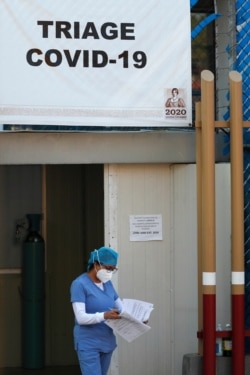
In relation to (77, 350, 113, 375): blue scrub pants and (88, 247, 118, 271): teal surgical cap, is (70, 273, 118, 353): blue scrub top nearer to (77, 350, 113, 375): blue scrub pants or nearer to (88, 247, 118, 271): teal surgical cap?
(77, 350, 113, 375): blue scrub pants

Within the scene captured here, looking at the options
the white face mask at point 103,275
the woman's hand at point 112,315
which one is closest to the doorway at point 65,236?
the white face mask at point 103,275

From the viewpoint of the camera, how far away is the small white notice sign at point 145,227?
29.4 ft

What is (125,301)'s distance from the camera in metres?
7.59

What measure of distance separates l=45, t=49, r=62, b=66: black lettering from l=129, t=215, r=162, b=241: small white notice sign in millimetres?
1639

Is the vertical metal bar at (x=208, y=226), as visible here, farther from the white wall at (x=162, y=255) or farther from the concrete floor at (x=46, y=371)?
the concrete floor at (x=46, y=371)

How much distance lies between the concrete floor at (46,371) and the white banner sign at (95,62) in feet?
11.3

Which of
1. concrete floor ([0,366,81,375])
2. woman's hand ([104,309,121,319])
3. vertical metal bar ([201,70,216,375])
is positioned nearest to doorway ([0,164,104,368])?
concrete floor ([0,366,81,375])

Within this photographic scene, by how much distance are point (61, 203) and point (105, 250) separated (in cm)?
388

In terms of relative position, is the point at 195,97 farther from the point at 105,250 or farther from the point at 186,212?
the point at 105,250

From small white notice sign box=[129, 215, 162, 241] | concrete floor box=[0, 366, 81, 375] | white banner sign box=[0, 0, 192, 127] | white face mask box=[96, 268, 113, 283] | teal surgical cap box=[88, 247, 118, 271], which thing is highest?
white banner sign box=[0, 0, 192, 127]

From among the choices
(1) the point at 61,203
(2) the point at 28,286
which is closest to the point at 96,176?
(1) the point at 61,203

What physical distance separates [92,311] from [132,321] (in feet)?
1.16

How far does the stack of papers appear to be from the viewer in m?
7.31

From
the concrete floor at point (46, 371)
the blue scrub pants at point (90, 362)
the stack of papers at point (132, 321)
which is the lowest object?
the concrete floor at point (46, 371)
